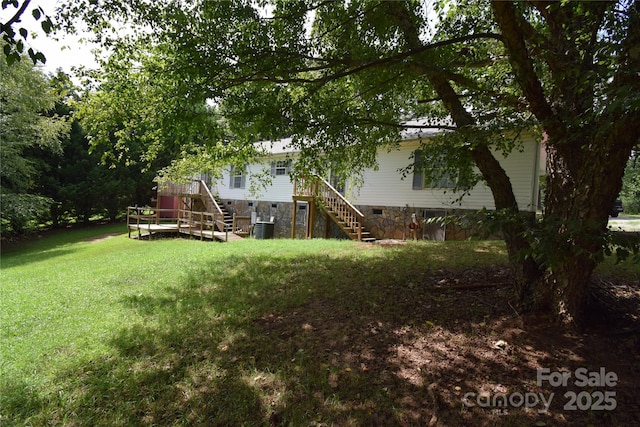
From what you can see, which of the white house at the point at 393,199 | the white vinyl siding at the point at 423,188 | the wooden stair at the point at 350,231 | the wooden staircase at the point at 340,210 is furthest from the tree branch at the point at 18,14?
the wooden stair at the point at 350,231

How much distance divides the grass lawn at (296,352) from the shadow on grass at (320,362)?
15mm

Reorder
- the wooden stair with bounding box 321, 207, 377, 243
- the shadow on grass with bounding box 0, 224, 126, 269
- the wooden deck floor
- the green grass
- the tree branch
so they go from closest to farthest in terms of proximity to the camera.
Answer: the tree branch
the green grass
the shadow on grass with bounding box 0, 224, 126, 269
the wooden stair with bounding box 321, 207, 377, 243
the wooden deck floor

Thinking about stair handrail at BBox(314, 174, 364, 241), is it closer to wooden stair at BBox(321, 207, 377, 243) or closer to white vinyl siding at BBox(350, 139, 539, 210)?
wooden stair at BBox(321, 207, 377, 243)

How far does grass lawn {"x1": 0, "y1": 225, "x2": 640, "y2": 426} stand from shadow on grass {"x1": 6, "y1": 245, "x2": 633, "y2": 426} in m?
0.01

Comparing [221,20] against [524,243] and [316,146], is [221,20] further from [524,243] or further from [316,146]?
[524,243]

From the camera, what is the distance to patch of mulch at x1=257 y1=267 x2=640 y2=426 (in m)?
2.43

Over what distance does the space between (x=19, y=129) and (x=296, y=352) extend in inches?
713

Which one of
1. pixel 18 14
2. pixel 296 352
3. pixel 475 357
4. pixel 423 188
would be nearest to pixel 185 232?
pixel 423 188

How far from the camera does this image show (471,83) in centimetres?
504

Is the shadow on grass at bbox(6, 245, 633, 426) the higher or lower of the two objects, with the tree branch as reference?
lower

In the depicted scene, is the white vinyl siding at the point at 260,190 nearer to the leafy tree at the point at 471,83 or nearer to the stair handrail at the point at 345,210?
the stair handrail at the point at 345,210

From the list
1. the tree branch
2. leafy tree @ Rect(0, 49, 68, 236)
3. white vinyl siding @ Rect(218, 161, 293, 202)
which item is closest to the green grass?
the tree branch

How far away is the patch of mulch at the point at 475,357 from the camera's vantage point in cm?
243

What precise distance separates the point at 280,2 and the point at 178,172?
26.4ft
